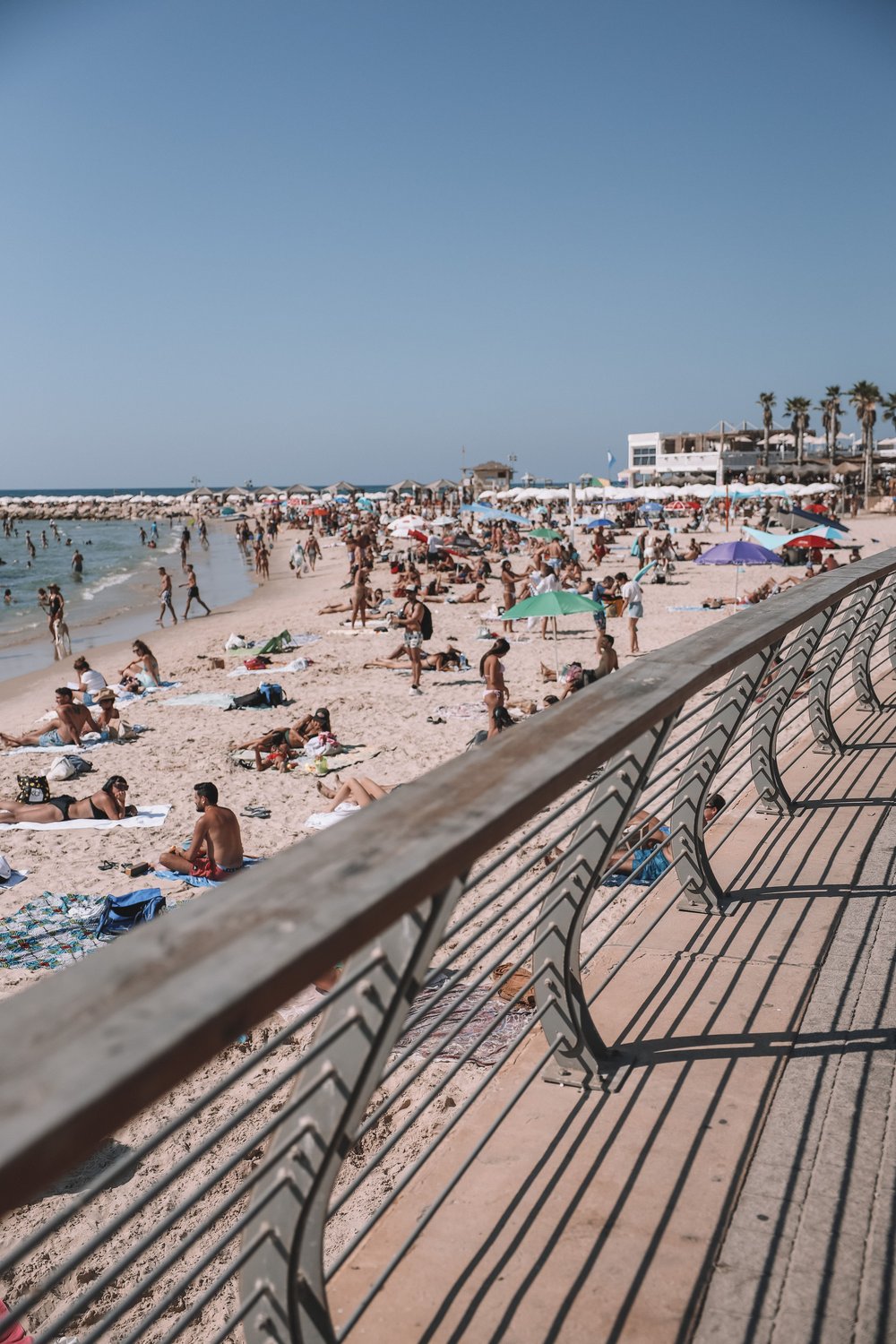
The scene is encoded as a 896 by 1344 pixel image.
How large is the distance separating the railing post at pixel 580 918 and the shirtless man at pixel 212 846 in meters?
6.13

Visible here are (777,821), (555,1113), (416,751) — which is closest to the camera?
(555,1113)

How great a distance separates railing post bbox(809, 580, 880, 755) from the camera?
198 inches

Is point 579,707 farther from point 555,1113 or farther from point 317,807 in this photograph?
point 317,807

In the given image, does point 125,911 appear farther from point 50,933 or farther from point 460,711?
point 460,711

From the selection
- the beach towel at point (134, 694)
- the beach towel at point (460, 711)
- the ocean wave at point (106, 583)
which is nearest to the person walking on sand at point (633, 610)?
the beach towel at point (460, 711)

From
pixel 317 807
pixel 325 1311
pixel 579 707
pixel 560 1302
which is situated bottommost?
pixel 317 807

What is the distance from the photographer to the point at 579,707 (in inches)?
74.4

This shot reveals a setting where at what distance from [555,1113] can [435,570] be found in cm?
3011

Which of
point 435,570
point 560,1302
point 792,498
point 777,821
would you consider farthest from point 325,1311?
point 792,498

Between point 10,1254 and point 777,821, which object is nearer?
point 10,1254

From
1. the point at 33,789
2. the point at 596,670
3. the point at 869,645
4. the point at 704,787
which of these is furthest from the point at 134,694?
the point at 704,787

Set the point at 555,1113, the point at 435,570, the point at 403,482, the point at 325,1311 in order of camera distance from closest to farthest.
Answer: the point at 325,1311 < the point at 555,1113 < the point at 435,570 < the point at 403,482

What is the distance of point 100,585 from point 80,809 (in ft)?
121

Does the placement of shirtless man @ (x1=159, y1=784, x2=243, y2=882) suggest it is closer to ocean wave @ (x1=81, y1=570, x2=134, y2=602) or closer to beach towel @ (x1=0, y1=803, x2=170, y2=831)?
→ beach towel @ (x1=0, y1=803, x2=170, y2=831)
